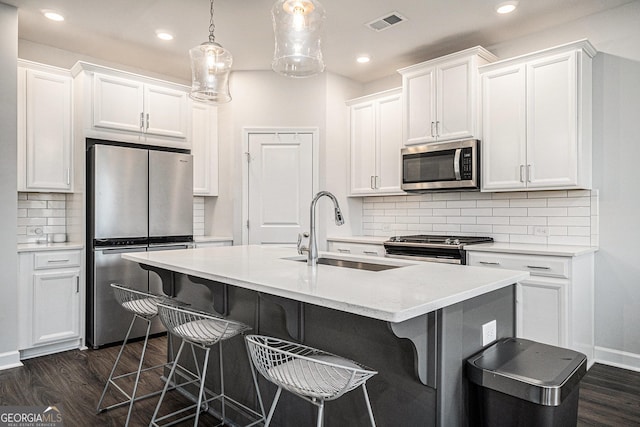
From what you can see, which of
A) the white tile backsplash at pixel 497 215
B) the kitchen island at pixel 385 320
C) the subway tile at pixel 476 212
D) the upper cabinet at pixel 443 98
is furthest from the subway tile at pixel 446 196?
the kitchen island at pixel 385 320

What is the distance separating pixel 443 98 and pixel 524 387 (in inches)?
119

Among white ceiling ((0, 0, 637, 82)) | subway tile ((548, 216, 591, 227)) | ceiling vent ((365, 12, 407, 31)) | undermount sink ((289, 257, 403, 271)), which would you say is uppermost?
ceiling vent ((365, 12, 407, 31))

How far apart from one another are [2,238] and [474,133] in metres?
3.91

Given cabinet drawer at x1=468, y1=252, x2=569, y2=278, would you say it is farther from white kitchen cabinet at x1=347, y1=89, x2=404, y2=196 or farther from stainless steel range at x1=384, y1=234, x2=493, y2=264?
white kitchen cabinet at x1=347, y1=89, x2=404, y2=196

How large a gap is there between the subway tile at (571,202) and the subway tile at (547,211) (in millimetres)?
42

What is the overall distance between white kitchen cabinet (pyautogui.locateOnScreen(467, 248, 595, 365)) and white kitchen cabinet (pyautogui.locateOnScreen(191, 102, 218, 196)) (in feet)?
10.3

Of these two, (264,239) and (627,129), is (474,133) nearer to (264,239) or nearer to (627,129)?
(627,129)

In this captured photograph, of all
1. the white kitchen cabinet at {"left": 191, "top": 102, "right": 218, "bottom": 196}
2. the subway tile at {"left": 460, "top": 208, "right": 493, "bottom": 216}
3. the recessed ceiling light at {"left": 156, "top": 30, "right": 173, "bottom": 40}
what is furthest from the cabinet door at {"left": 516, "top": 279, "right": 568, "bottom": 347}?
the recessed ceiling light at {"left": 156, "top": 30, "right": 173, "bottom": 40}

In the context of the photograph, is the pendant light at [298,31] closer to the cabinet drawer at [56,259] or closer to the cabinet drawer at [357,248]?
the cabinet drawer at [357,248]

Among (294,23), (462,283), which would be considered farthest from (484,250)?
(294,23)

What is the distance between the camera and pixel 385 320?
4.13ft

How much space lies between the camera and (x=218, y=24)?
143 inches

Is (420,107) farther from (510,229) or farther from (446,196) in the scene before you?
(510,229)

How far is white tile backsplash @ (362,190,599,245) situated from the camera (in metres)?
3.46
